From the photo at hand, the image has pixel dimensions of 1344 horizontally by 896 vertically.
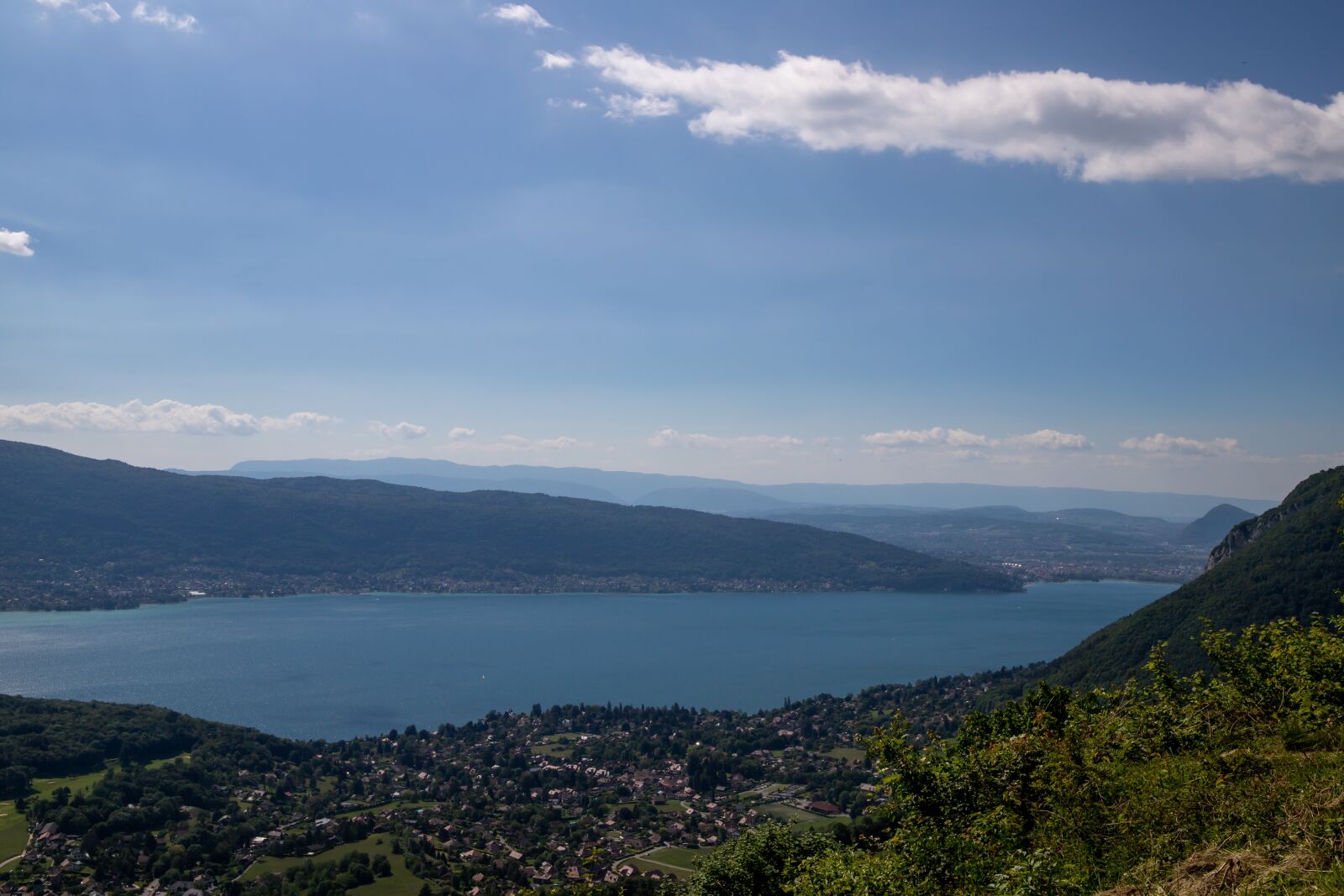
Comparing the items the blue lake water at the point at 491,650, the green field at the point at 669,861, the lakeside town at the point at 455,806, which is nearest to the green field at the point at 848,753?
the lakeside town at the point at 455,806

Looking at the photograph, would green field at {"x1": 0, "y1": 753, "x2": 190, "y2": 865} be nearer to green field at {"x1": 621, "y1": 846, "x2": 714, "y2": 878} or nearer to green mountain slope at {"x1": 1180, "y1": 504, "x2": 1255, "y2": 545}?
green field at {"x1": 621, "y1": 846, "x2": 714, "y2": 878}

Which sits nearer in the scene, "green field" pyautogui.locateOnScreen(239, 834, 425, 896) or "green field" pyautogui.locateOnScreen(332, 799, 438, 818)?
"green field" pyautogui.locateOnScreen(239, 834, 425, 896)

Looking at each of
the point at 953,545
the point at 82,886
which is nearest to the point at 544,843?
the point at 82,886

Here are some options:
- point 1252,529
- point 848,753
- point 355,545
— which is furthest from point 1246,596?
point 355,545

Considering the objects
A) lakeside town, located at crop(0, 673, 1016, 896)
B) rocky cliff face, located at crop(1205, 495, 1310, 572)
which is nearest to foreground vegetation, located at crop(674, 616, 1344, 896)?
lakeside town, located at crop(0, 673, 1016, 896)

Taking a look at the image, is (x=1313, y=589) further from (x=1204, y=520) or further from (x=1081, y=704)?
(x=1204, y=520)

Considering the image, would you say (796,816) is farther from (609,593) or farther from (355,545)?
(355,545)
